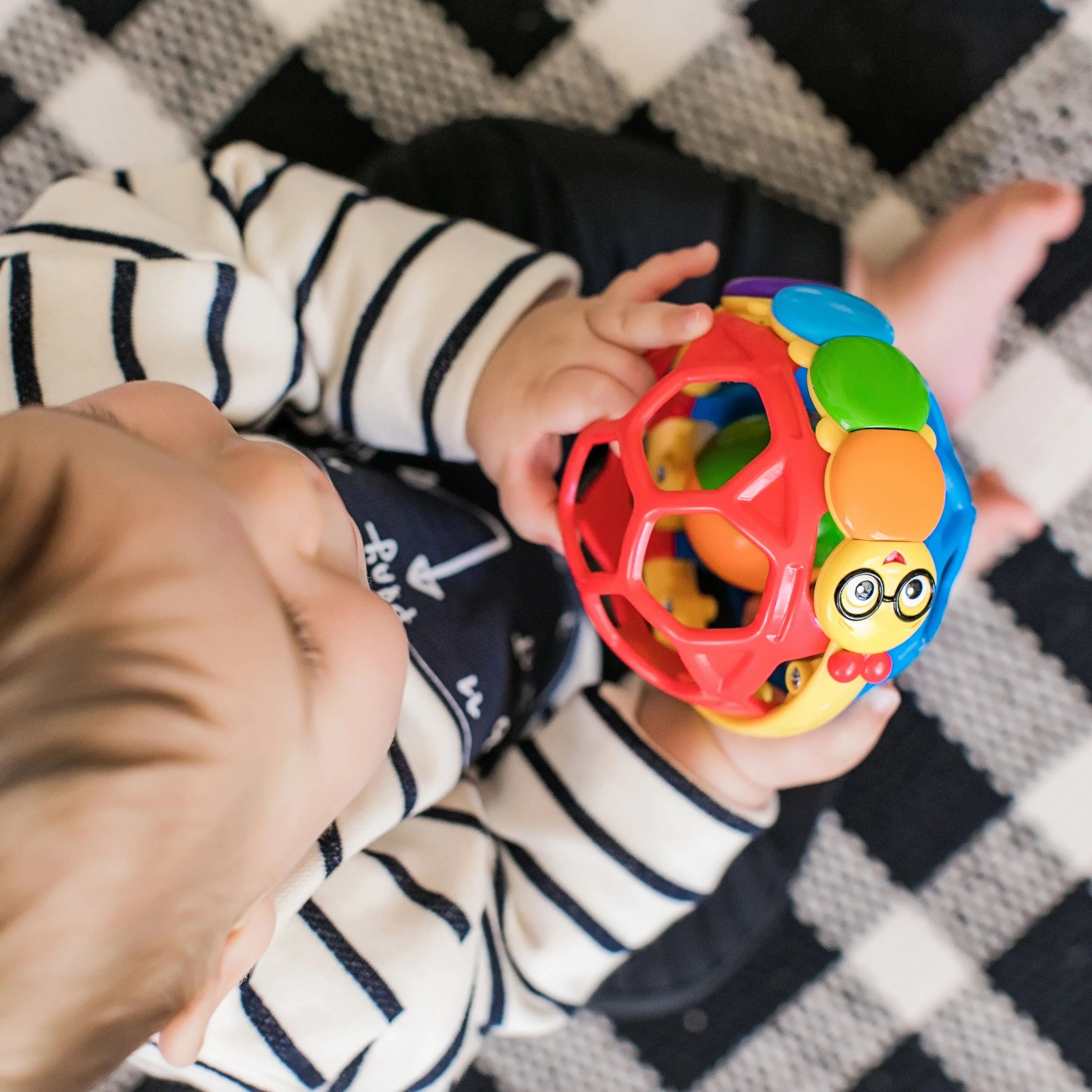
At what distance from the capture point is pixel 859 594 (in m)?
0.36

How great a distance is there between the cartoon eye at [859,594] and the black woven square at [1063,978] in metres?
0.49

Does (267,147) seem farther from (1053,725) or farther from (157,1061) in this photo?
(1053,725)

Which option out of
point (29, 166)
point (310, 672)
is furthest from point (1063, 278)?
point (29, 166)

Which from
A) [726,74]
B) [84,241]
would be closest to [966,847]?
[726,74]

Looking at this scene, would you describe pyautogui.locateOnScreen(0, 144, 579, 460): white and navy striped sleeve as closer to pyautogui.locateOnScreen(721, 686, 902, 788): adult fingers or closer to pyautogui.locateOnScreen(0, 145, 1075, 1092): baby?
pyautogui.locateOnScreen(0, 145, 1075, 1092): baby

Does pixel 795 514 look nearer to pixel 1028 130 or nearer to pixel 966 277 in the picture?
pixel 966 277

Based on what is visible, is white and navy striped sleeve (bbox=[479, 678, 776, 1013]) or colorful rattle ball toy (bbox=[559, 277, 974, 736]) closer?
colorful rattle ball toy (bbox=[559, 277, 974, 736])

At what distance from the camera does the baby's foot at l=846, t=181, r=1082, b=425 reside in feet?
2.06

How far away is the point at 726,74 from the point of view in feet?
2.29

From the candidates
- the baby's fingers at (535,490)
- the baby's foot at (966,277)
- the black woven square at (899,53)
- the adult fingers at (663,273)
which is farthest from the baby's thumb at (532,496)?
the black woven square at (899,53)

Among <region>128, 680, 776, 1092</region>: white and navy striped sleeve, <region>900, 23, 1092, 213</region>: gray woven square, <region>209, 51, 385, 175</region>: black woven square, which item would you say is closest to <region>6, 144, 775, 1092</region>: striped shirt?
<region>128, 680, 776, 1092</region>: white and navy striped sleeve

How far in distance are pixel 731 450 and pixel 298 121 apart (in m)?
0.46

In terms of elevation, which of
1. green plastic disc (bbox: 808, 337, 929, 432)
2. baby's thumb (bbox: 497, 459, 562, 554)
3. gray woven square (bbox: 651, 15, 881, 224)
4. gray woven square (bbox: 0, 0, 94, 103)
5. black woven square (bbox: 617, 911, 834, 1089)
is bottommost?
black woven square (bbox: 617, 911, 834, 1089)

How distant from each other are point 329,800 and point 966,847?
55cm
